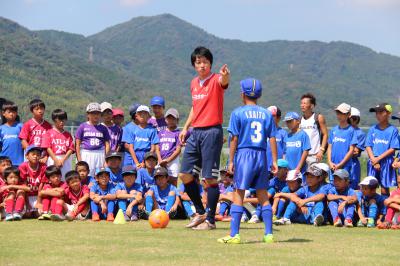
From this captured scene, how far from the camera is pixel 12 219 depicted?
11672 mm

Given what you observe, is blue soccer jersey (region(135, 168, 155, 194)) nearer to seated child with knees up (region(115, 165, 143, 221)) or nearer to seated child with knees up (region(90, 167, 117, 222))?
seated child with knees up (region(115, 165, 143, 221))

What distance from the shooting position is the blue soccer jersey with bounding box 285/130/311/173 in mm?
12512

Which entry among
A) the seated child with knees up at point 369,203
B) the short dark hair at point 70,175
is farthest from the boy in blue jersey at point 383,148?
the short dark hair at point 70,175

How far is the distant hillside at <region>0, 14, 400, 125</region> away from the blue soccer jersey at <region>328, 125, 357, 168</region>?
210 ft

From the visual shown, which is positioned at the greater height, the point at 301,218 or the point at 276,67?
the point at 276,67

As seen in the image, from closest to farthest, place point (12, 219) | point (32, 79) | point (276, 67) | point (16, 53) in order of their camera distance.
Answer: point (12, 219)
point (32, 79)
point (16, 53)
point (276, 67)

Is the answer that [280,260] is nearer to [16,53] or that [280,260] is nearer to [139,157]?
[139,157]

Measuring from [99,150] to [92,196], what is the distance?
1.13 meters

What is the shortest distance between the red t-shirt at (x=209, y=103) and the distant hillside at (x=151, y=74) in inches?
2604

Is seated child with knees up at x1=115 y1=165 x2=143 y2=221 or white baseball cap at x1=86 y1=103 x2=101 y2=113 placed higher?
white baseball cap at x1=86 y1=103 x2=101 y2=113

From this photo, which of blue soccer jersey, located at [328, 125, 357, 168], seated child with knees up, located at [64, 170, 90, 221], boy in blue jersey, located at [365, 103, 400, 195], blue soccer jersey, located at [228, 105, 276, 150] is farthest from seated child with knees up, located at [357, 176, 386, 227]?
seated child with knees up, located at [64, 170, 90, 221]

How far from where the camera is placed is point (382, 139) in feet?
40.2

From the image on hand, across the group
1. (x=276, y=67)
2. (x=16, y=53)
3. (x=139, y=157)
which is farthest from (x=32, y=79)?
(x=276, y=67)

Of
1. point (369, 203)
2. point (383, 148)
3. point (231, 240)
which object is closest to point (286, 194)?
point (369, 203)
